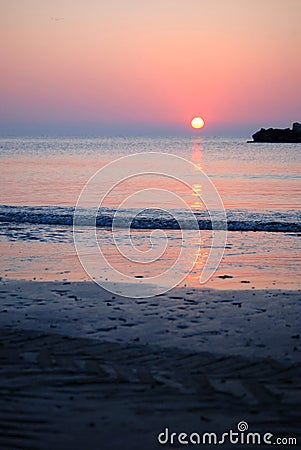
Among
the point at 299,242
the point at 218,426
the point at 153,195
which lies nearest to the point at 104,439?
the point at 218,426

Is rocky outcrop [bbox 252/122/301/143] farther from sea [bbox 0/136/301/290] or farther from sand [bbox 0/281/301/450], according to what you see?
sand [bbox 0/281/301/450]

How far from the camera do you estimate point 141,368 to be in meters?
6.56

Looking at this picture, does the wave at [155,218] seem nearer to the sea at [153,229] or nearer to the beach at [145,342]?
the sea at [153,229]

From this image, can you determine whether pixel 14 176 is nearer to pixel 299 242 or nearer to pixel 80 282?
pixel 299 242

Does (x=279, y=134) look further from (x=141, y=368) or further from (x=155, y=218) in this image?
(x=141, y=368)

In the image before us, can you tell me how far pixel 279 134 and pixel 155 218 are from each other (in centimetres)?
14074

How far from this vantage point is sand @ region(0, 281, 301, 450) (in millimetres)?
5227

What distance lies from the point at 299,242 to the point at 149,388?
42.9 feet

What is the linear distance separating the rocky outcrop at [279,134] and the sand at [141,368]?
492 ft

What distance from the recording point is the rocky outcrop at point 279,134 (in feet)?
504

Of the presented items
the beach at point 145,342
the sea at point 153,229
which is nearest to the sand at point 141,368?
the beach at point 145,342

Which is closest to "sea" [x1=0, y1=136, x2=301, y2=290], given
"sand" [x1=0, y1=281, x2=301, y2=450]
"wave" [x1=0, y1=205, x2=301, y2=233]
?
"wave" [x1=0, y1=205, x2=301, y2=233]

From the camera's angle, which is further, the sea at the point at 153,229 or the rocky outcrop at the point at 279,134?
the rocky outcrop at the point at 279,134

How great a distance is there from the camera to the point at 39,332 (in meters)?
7.89
